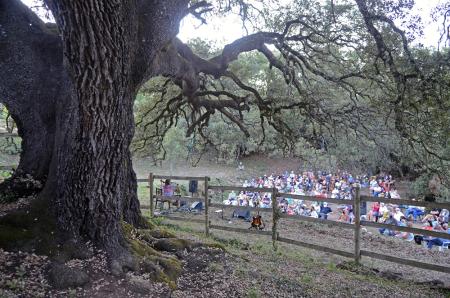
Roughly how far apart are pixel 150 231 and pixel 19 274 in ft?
7.83

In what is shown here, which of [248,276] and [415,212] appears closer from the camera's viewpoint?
[248,276]

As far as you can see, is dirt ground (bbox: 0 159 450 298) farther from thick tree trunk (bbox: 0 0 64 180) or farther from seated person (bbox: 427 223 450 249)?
thick tree trunk (bbox: 0 0 64 180)

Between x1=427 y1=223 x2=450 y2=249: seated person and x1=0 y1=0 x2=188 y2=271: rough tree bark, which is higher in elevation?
x1=0 y1=0 x2=188 y2=271: rough tree bark

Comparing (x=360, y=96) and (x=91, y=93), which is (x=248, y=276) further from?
(x=360, y=96)

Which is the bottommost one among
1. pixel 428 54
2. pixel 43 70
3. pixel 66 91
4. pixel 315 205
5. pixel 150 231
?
pixel 315 205

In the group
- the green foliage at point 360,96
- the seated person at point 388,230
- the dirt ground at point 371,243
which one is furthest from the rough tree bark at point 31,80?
the seated person at point 388,230

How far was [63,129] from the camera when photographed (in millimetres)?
4516

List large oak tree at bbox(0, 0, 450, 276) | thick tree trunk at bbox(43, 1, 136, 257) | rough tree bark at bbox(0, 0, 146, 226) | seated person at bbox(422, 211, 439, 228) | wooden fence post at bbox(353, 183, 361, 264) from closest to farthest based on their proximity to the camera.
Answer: thick tree trunk at bbox(43, 1, 136, 257), large oak tree at bbox(0, 0, 450, 276), rough tree bark at bbox(0, 0, 146, 226), wooden fence post at bbox(353, 183, 361, 264), seated person at bbox(422, 211, 439, 228)

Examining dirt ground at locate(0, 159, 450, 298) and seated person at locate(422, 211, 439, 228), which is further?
seated person at locate(422, 211, 439, 228)

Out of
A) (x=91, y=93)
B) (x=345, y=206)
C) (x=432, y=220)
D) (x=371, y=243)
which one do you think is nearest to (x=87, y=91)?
(x=91, y=93)

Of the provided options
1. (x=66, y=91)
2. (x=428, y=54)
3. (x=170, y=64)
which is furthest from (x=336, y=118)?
(x=66, y=91)

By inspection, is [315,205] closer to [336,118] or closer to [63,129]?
[336,118]

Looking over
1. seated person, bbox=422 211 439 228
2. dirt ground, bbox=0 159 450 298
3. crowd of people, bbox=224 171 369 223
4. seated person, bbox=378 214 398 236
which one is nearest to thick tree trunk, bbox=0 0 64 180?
dirt ground, bbox=0 159 450 298

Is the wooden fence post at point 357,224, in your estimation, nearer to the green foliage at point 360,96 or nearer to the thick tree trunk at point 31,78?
the green foliage at point 360,96
